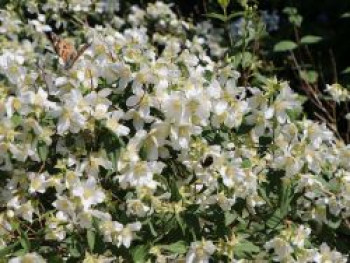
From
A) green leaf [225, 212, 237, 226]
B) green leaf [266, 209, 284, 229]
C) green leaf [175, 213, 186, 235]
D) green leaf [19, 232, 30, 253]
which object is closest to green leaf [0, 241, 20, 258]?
green leaf [19, 232, 30, 253]

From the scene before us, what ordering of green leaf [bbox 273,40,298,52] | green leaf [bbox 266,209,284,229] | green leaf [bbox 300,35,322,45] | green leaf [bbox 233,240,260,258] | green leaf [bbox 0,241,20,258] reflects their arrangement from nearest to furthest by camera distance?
1. green leaf [bbox 0,241,20,258]
2. green leaf [bbox 233,240,260,258]
3. green leaf [bbox 266,209,284,229]
4. green leaf [bbox 273,40,298,52]
5. green leaf [bbox 300,35,322,45]

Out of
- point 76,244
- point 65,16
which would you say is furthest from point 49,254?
point 65,16

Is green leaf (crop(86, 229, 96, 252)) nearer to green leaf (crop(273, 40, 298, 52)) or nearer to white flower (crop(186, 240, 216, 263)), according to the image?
white flower (crop(186, 240, 216, 263))

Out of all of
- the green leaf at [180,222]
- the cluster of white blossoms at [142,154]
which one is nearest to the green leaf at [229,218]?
the cluster of white blossoms at [142,154]

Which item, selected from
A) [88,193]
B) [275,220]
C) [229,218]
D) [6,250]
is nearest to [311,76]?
[275,220]

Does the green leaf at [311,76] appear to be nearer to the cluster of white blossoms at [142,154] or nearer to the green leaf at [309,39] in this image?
the green leaf at [309,39]
